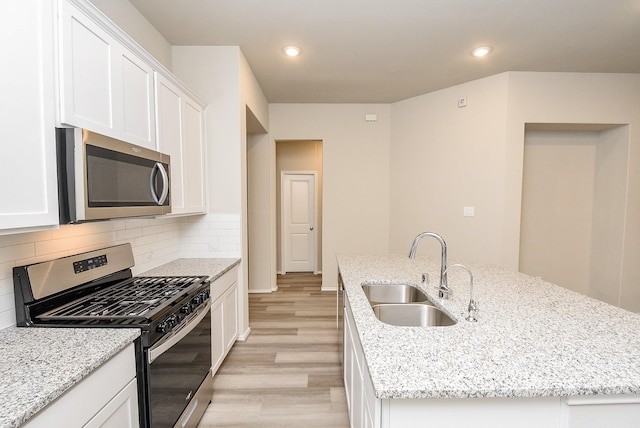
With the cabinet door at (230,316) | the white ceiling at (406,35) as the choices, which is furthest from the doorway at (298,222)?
the cabinet door at (230,316)

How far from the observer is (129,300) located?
5.17ft

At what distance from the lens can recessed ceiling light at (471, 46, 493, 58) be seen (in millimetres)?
2814

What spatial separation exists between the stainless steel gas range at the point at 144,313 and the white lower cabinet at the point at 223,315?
237 mm

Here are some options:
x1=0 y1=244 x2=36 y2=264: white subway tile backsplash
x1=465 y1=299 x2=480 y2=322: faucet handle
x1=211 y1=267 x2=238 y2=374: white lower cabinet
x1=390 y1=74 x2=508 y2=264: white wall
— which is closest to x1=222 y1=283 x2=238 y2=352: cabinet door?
x1=211 y1=267 x2=238 y2=374: white lower cabinet

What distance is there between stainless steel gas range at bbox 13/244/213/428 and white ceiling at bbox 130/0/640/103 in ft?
6.19

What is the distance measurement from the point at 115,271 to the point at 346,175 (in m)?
3.29

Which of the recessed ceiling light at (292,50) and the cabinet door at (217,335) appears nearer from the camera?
the cabinet door at (217,335)

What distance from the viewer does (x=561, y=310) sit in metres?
1.42

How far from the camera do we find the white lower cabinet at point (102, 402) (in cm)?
90

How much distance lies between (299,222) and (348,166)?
1.92 m

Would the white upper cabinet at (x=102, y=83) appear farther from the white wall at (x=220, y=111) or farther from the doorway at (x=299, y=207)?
the doorway at (x=299, y=207)

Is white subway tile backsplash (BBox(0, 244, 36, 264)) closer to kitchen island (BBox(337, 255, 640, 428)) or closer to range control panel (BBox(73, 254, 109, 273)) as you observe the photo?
range control panel (BBox(73, 254, 109, 273))

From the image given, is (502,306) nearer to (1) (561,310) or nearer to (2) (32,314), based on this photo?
(1) (561,310)

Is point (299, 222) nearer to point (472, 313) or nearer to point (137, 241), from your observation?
point (137, 241)
